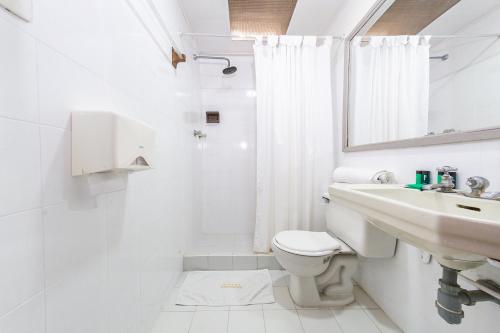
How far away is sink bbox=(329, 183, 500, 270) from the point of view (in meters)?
0.39

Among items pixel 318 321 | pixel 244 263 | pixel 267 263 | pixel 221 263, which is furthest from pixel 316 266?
pixel 221 263

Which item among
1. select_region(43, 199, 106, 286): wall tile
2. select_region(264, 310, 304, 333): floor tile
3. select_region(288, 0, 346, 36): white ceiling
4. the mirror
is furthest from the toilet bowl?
select_region(288, 0, 346, 36): white ceiling

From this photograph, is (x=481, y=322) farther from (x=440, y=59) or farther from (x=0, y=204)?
(x=0, y=204)

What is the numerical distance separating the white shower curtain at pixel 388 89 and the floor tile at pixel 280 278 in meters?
1.15

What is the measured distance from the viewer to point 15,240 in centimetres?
44

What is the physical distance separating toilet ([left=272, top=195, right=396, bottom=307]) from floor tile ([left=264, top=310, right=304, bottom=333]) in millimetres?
111

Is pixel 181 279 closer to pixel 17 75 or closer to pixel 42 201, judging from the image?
pixel 42 201

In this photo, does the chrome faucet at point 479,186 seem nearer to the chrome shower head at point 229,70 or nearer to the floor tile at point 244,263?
→ the floor tile at point 244,263

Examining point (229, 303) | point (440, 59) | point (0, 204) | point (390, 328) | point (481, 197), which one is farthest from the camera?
point (229, 303)

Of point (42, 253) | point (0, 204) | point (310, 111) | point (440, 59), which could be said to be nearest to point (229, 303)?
point (42, 253)

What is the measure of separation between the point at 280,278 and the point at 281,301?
0.80ft

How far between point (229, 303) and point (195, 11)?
7.14ft

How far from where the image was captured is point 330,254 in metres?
1.22

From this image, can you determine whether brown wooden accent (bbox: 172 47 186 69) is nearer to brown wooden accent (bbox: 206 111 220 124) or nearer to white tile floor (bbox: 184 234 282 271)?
brown wooden accent (bbox: 206 111 220 124)
